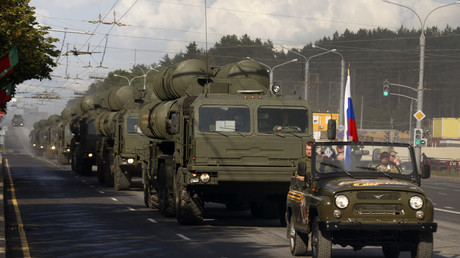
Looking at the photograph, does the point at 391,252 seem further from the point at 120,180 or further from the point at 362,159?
the point at 120,180

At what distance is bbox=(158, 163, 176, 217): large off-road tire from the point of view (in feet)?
72.4

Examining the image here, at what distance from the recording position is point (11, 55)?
21984 mm

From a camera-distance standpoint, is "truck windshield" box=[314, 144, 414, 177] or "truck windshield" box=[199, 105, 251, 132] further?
"truck windshield" box=[199, 105, 251, 132]

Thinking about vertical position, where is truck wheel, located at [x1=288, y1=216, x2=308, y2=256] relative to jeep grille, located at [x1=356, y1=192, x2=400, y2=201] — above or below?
below

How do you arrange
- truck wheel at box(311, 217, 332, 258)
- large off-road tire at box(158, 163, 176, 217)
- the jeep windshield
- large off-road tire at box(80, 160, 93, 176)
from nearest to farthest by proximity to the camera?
1. truck wheel at box(311, 217, 332, 258)
2. the jeep windshield
3. large off-road tire at box(158, 163, 176, 217)
4. large off-road tire at box(80, 160, 93, 176)

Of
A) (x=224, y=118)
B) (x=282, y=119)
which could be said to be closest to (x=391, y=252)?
(x=282, y=119)

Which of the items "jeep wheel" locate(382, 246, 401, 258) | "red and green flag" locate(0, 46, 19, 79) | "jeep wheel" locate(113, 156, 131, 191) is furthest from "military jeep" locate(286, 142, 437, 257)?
"jeep wheel" locate(113, 156, 131, 191)

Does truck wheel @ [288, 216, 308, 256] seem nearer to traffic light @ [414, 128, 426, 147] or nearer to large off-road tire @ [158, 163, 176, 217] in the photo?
large off-road tire @ [158, 163, 176, 217]

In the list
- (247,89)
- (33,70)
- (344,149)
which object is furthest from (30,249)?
(33,70)

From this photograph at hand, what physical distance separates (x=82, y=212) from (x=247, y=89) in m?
5.72

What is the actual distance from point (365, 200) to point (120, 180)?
22.8m

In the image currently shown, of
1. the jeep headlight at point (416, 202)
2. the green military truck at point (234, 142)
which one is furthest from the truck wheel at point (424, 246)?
the green military truck at point (234, 142)

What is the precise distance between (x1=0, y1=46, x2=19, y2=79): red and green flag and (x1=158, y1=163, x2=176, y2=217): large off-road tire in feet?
14.4

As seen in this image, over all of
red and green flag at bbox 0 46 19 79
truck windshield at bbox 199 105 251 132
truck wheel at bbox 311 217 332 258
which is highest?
red and green flag at bbox 0 46 19 79
